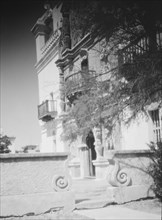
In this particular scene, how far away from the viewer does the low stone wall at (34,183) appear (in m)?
8.30

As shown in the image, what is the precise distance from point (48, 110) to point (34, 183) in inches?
518

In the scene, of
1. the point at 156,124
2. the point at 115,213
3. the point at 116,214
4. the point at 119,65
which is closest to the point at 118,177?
the point at 115,213

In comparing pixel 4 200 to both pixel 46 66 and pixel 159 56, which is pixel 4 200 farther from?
pixel 46 66

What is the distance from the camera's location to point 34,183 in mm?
8641

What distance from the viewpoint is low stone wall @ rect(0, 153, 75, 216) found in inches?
327

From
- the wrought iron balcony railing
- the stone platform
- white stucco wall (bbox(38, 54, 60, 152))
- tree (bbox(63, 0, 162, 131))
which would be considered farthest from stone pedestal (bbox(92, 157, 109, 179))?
the wrought iron balcony railing

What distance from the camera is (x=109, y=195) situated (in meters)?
9.48

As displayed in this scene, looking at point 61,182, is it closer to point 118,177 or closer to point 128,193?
point 118,177

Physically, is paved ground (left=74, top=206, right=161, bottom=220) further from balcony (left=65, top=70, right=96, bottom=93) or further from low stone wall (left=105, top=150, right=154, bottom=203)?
balcony (left=65, top=70, right=96, bottom=93)

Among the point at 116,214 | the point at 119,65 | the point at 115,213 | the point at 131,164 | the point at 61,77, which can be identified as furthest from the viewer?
the point at 61,77

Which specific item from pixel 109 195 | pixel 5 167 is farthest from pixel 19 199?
pixel 109 195

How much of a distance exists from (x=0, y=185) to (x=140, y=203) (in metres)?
3.96

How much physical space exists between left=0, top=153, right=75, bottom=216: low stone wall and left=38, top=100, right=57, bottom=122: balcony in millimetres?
12406

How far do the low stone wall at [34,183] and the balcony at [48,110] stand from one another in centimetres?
1241
